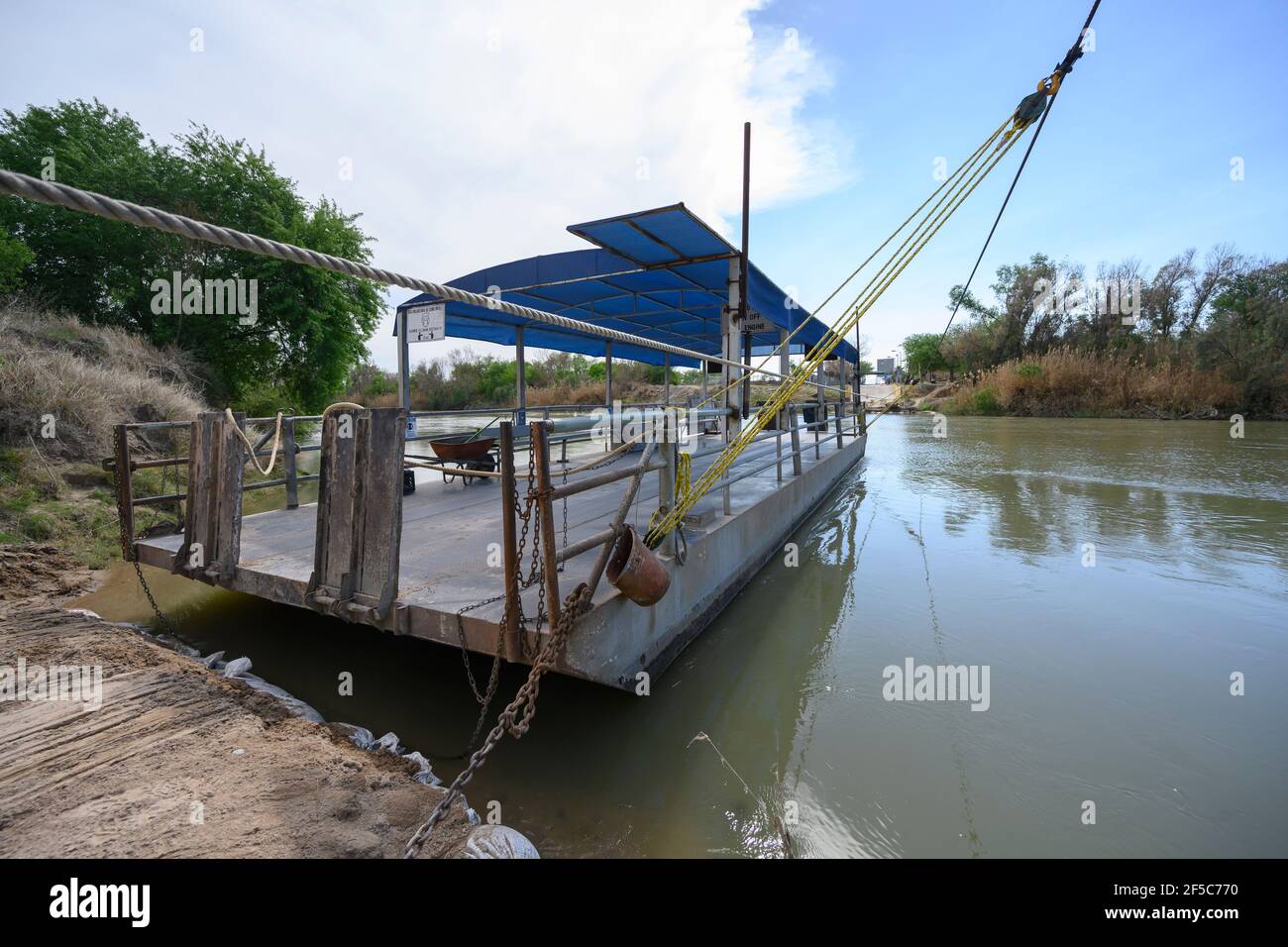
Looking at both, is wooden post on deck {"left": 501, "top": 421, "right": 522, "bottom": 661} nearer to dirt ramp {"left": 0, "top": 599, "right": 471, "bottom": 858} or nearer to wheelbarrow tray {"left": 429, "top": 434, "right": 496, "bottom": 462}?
dirt ramp {"left": 0, "top": 599, "right": 471, "bottom": 858}

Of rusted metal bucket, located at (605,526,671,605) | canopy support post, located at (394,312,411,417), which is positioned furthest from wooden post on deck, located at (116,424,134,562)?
rusted metal bucket, located at (605,526,671,605)

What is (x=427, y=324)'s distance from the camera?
3.96 m

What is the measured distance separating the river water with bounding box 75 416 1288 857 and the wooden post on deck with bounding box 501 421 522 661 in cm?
82

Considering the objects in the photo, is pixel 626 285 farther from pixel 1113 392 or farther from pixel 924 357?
pixel 924 357

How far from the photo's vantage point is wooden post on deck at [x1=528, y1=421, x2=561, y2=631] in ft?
8.66

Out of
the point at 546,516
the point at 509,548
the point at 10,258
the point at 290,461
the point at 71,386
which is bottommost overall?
the point at 509,548

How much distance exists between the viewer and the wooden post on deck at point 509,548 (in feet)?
8.58

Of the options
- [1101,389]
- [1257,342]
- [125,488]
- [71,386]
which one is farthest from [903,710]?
[1257,342]

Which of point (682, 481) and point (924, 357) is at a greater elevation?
point (924, 357)

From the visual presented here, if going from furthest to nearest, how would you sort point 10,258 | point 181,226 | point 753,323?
point 10,258 → point 753,323 → point 181,226

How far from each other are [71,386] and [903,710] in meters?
13.0

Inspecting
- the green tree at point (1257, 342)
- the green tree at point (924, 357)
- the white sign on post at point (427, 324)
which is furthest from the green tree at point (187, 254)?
the green tree at point (1257, 342)

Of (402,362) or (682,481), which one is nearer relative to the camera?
(682,481)
